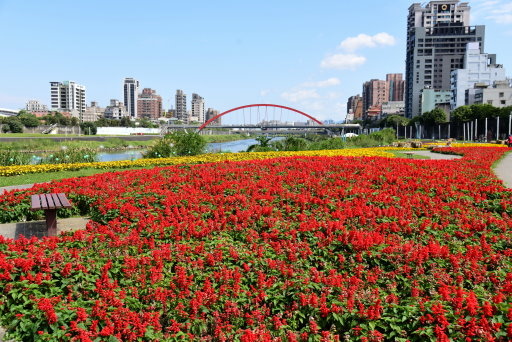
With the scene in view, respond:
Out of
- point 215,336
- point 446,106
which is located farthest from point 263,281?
point 446,106

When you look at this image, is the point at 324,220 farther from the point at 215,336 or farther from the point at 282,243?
the point at 215,336

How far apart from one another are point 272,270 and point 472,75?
4208 inches

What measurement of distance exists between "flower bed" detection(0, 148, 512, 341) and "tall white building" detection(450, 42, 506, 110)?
9718 centimetres

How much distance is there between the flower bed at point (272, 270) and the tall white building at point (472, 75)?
97176 mm

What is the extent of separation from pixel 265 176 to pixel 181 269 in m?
5.24

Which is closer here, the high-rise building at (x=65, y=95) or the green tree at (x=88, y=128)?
the green tree at (x=88, y=128)

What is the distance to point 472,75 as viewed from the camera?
313 feet

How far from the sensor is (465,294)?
372 cm

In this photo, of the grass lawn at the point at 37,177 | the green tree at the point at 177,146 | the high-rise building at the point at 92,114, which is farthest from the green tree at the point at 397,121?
the high-rise building at the point at 92,114

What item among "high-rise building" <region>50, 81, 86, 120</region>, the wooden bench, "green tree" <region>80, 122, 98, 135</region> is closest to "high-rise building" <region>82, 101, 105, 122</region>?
"high-rise building" <region>50, 81, 86, 120</region>

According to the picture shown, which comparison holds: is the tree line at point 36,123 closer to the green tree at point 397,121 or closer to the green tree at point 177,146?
the green tree at point 177,146

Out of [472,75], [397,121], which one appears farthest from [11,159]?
[472,75]

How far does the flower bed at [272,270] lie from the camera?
3.52 metres

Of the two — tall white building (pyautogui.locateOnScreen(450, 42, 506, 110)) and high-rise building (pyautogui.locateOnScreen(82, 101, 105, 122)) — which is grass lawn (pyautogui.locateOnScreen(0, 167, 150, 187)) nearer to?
tall white building (pyautogui.locateOnScreen(450, 42, 506, 110))
